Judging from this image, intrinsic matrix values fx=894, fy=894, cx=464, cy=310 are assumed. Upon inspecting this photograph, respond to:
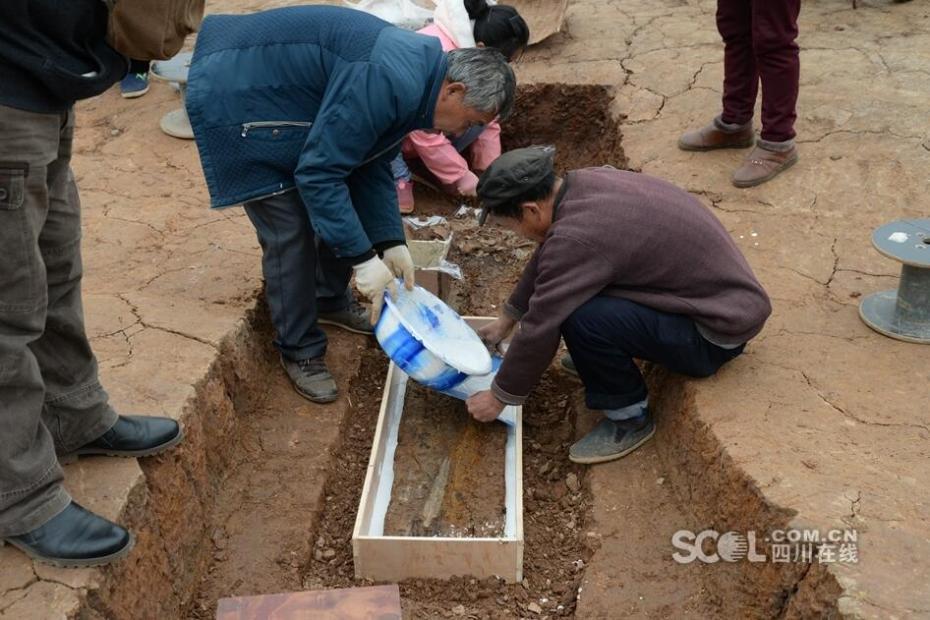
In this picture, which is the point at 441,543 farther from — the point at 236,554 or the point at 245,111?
the point at 245,111

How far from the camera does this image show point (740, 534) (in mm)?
2760

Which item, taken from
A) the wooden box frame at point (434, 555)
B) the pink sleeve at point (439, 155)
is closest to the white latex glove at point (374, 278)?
the wooden box frame at point (434, 555)

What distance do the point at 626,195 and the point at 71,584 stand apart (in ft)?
6.51

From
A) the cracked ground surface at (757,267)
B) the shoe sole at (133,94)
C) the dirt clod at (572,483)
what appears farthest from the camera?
the shoe sole at (133,94)

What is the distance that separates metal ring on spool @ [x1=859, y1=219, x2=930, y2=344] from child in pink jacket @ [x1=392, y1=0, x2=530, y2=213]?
6.65 feet

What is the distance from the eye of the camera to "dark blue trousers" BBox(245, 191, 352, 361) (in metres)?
3.31

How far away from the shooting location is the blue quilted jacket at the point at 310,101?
289 centimetres

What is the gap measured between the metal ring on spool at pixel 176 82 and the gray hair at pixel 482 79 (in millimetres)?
2763

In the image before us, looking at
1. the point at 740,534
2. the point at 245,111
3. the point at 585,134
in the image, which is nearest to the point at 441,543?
the point at 740,534

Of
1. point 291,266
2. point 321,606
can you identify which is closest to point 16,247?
point 321,606

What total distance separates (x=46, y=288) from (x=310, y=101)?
1.24 meters

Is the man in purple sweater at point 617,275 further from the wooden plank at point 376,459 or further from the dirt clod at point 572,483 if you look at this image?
the wooden plank at point 376,459

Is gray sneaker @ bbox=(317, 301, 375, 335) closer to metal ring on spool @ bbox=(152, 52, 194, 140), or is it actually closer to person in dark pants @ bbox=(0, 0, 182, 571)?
person in dark pants @ bbox=(0, 0, 182, 571)

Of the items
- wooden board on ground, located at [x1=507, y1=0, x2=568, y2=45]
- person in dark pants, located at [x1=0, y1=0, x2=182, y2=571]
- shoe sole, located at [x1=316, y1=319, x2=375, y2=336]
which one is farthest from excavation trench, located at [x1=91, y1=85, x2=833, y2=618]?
wooden board on ground, located at [x1=507, y1=0, x2=568, y2=45]
